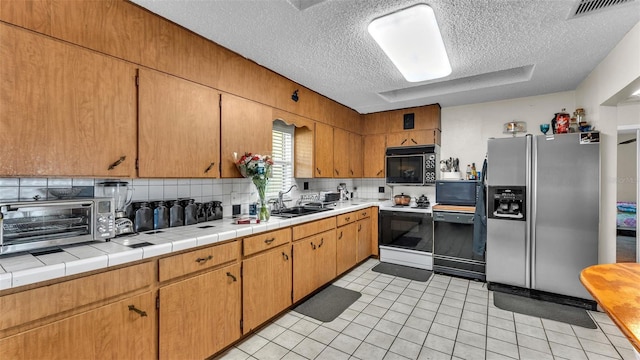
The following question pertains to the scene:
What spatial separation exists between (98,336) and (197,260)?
0.59m

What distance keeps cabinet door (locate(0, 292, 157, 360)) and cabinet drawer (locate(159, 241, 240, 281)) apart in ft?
0.50

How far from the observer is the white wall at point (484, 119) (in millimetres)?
3643

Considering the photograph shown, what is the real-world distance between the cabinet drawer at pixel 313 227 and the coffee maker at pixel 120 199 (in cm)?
137

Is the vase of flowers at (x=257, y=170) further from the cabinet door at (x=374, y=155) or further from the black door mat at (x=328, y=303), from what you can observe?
the cabinet door at (x=374, y=155)

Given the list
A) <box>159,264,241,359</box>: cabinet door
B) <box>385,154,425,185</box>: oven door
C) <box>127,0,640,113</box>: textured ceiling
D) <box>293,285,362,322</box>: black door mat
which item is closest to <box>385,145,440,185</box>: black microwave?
<box>385,154,425,185</box>: oven door

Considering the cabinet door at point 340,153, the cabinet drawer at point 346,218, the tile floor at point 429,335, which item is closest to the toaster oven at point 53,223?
the tile floor at point 429,335

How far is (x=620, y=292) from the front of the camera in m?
1.21

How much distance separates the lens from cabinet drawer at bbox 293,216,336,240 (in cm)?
270

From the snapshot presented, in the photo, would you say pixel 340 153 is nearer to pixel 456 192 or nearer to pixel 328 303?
pixel 456 192

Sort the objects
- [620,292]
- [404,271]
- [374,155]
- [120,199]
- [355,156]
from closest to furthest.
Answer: [620,292] → [120,199] → [404,271] → [355,156] → [374,155]

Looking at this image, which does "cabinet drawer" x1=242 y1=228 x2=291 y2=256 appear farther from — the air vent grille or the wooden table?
the air vent grille

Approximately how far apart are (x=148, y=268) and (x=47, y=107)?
102 cm

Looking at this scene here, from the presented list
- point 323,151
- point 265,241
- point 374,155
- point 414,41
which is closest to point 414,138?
point 374,155

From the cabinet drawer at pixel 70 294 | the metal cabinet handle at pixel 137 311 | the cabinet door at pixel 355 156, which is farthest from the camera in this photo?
the cabinet door at pixel 355 156
